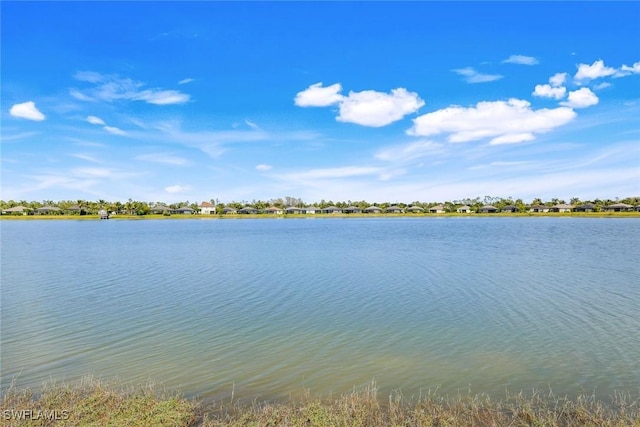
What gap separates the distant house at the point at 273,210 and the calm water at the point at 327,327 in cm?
14021

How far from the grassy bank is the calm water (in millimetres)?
686

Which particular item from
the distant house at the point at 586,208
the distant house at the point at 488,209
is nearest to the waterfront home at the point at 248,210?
the distant house at the point at 488,209

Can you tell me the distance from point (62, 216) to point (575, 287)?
15076 centimetres

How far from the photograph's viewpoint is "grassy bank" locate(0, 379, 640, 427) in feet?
23.1

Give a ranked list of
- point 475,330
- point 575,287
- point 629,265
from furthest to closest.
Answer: point 629,265
point 575,287
point 475,330

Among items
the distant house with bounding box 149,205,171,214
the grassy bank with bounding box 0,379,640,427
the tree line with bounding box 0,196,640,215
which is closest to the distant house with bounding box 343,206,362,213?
the tree line with bounding box 0,196,640,215

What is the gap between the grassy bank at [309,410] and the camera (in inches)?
278

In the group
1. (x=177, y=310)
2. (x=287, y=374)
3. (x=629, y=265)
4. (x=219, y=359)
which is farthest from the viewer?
(x=629, y=265)

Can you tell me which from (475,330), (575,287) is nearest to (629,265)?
(575,287)

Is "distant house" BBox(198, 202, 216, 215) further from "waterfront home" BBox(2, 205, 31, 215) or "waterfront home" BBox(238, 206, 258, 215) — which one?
"waterfront home" BBox(2, 205, 31, 215)

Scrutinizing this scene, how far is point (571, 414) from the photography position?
7453mm

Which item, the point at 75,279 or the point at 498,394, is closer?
the point at 498,394

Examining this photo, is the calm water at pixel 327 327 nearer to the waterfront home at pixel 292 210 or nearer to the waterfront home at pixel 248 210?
the waterfront home at pixel 248 210

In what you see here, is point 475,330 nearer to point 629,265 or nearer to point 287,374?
point 287,374
